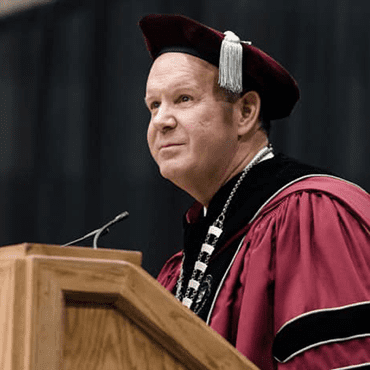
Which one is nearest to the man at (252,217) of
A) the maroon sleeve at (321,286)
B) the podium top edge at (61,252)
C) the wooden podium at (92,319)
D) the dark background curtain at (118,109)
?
the maroon sleeve at (321,286)

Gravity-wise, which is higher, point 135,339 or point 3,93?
point 3,93

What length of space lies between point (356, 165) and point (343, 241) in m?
1.49

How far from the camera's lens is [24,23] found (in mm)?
4863

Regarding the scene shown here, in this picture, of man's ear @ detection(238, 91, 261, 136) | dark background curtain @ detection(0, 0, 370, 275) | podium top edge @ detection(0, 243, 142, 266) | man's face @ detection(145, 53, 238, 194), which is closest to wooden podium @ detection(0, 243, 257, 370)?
podium top edge @ detection(0, 243, 142, 266)

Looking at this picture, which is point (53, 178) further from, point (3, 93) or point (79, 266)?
point (79, 266)

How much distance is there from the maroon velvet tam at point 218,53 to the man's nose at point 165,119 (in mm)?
182

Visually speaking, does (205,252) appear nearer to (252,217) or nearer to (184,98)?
(252,217)

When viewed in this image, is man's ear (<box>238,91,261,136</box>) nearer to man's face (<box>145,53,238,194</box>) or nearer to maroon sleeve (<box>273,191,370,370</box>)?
man's face (<box>145,53,238,194</box>)

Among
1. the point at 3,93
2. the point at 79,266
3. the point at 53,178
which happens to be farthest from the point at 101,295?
the point at 3,93

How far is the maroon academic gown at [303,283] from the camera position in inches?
62.1

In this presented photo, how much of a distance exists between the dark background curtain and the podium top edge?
2.12 metres

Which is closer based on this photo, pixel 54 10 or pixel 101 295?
pixel 101 295

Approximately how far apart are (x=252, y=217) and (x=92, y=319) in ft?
3.05

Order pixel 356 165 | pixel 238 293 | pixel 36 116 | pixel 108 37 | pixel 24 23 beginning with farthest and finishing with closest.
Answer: pixel 24 23 < pixel 36 116 < pixel 108 37 < pixel 356 165 < pixel 238 293
